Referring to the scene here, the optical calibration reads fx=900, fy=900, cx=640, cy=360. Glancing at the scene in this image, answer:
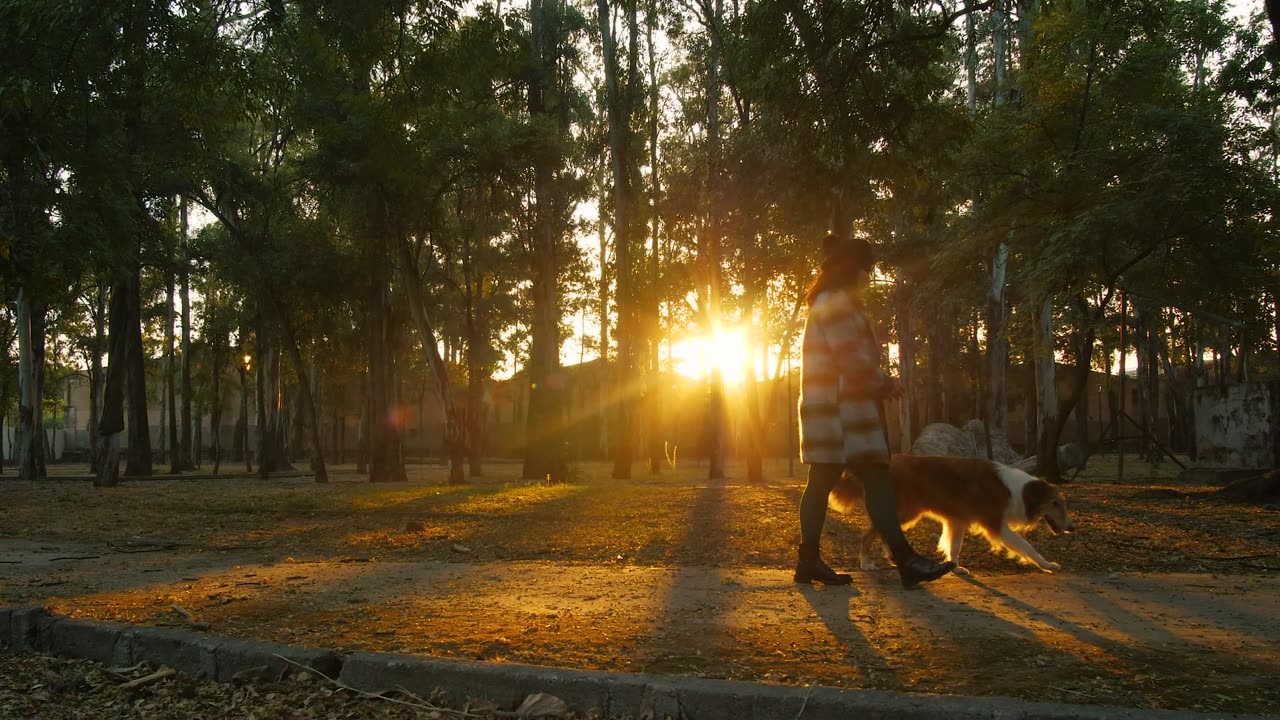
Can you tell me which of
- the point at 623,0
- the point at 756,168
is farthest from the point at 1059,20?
the point at 623,0

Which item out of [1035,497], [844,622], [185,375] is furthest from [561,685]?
[185,375]

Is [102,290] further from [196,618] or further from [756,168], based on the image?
[196,618]

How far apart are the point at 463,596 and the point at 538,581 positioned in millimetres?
669

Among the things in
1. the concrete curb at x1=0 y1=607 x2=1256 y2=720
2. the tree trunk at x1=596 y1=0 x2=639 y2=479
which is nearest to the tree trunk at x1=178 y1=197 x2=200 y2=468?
the tree trunk at x1=596 y1=0 x2=639 y2=479

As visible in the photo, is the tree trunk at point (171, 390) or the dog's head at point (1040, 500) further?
the tree trunk at point (171, 390)

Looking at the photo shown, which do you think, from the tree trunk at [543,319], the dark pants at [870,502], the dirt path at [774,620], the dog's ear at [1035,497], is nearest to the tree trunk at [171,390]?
the tree trunk at [543,319]

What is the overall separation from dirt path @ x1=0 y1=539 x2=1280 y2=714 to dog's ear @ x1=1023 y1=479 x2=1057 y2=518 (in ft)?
1.48

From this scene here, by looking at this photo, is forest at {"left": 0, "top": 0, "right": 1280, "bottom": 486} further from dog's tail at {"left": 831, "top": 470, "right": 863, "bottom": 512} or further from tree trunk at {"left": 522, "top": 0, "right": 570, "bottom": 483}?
dog's tail at {"left": 831, "top": 470, "right": 863, "bottom": 512}

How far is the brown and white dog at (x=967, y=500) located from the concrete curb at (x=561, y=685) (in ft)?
10.5

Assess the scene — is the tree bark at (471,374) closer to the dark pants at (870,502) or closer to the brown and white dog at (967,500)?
the brown and white dog at (967,500)

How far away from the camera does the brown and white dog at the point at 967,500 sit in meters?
6.33

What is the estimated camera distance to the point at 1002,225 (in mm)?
15812

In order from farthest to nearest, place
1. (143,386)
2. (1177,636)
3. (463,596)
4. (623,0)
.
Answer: (143,386) < (623,0) < (463,596) < (1177,636)

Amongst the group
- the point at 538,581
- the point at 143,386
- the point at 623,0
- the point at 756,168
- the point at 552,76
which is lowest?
the point at 538,581
